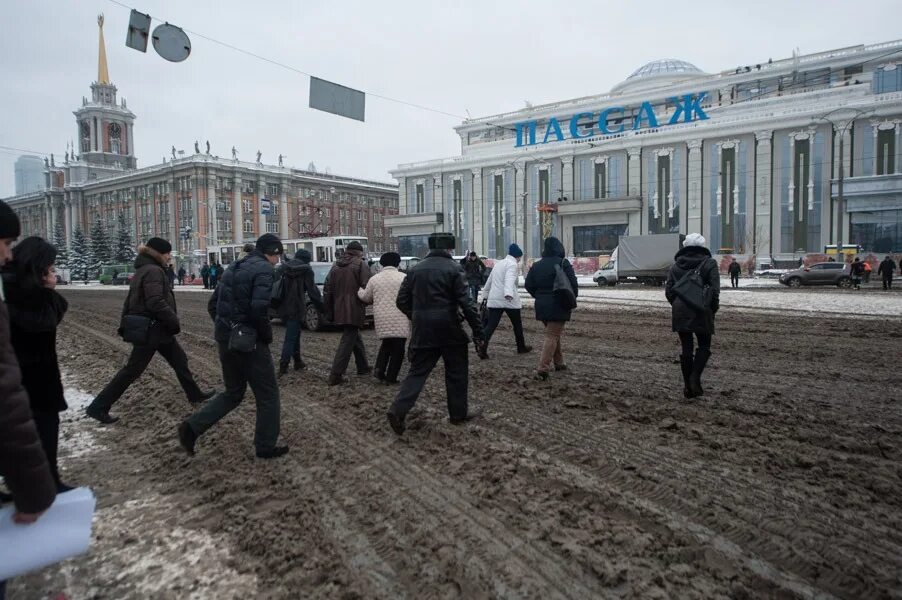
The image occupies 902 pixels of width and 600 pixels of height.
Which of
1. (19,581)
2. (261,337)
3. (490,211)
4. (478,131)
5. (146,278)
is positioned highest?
(478,131)

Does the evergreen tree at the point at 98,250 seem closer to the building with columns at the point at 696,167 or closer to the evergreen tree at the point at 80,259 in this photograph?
the evergreen tree at the point at 80,259

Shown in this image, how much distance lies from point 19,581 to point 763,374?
26.3ft

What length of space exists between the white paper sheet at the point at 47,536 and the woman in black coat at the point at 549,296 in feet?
20.0

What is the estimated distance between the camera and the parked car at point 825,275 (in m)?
30.0

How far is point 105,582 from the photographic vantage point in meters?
3.23

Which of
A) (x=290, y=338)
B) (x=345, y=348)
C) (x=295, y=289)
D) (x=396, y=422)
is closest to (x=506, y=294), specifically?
(x=345, y=348)

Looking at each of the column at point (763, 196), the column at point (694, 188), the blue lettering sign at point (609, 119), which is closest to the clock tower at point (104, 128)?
the blue lettering sign at point (609, 119)

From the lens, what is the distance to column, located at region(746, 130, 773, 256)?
164ft

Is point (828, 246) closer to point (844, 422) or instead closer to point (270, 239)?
point (844, 422)

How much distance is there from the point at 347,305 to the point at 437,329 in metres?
3.01

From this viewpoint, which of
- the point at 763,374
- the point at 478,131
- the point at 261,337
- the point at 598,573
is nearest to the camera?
the point at 598,573

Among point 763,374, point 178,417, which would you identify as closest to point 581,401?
point 763,374

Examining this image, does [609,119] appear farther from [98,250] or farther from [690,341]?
[98,250]

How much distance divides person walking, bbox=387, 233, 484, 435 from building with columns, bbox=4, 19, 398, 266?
64462mm
